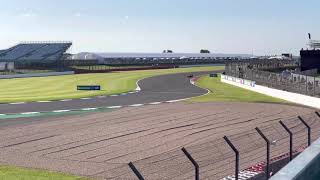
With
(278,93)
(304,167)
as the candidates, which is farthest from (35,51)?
(304,167)

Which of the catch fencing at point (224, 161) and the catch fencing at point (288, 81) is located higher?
the catch fencing at point (288, 81)

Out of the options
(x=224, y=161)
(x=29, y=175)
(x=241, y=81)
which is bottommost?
(x=29, y=175)

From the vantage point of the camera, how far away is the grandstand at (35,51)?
125250 mm

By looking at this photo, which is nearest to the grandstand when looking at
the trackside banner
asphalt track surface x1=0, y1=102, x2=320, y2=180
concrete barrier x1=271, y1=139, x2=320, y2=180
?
the trackside banner

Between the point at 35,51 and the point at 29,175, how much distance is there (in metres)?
124

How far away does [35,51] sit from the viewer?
133 meters

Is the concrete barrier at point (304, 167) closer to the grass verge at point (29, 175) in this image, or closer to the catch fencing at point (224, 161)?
the catch fencing at point (224, 161)

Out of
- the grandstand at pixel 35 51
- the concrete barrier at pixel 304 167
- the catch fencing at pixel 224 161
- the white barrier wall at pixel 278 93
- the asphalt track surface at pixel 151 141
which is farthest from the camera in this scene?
the grandstand at pixel 35 51

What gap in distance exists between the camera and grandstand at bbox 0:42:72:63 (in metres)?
125

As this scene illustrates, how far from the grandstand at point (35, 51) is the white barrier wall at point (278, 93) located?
75356 mm

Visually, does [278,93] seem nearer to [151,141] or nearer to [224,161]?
[151,141]

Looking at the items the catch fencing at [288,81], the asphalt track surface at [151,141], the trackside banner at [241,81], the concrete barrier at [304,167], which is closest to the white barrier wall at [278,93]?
the trackside banner at [241,81]

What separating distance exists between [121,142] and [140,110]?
445 inches

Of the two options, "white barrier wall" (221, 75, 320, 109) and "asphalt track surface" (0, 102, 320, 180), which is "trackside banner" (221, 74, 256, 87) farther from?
Answer: "asphalt track surface" (0, 102, 320, 180)
